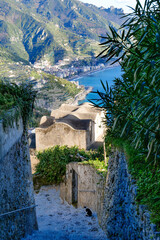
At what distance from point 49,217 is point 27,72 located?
53.5 metres

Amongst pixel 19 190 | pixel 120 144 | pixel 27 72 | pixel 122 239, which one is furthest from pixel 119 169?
pixel 27 72

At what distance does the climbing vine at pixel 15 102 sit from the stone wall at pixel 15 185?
0.19m

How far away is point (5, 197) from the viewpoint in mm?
3793

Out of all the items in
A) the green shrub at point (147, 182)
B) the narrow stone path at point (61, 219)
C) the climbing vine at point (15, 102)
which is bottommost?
the narrow stone path at point (61, 219)

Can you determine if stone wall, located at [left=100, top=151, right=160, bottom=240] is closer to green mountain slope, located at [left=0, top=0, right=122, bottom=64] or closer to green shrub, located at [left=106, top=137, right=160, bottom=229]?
green shrub, located at [left=106, top=137, right=160, bottom=229]

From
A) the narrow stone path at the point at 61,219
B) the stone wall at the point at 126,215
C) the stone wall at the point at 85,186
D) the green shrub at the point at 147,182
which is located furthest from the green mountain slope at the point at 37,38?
the green shrub at the point at 147,182

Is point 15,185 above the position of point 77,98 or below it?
below

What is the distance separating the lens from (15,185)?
4.39 m

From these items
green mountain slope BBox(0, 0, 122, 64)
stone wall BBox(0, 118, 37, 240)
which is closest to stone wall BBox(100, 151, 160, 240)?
stone wall BBox(0, 118, 37, 240)

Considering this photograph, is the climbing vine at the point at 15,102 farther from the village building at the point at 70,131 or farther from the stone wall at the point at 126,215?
the village building at the point at 70,131

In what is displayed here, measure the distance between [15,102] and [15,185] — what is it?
146 centimetres

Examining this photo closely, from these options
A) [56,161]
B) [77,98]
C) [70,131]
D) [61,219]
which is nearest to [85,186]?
[61,219]

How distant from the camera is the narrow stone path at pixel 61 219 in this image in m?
6.57

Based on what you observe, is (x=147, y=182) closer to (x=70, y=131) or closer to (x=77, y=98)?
(x=70, y=131)
